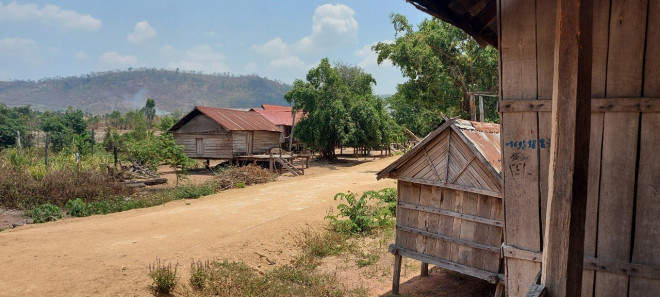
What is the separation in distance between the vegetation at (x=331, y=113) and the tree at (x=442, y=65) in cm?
856

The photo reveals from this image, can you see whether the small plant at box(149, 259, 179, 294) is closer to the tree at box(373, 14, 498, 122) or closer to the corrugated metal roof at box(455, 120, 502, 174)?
the corrugated metal roof at box(455, 120, 502, 174)

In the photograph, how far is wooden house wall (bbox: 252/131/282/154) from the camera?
29.2m

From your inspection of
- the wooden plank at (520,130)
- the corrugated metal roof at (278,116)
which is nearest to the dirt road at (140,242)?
the wooden plank at (520,130)

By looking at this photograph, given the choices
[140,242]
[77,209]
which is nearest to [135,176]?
[77,209]

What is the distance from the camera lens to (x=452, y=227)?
6.42m

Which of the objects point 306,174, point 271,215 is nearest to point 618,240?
point 271,215

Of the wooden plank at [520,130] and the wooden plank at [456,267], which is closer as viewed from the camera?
the wooden plank at [520,130]

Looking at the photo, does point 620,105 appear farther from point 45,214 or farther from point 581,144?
point 45,214

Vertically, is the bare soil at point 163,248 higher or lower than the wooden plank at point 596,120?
lower

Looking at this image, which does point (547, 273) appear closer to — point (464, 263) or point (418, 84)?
point (464, 263)

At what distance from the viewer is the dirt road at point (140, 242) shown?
7442mm

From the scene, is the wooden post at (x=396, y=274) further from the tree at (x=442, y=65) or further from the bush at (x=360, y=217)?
the tree at (x=442, y=65)

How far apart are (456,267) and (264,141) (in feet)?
81.9

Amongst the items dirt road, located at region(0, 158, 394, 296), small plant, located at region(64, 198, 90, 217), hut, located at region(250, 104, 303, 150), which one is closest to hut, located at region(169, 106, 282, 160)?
hut, located at region(250, 104, 303, 150)
